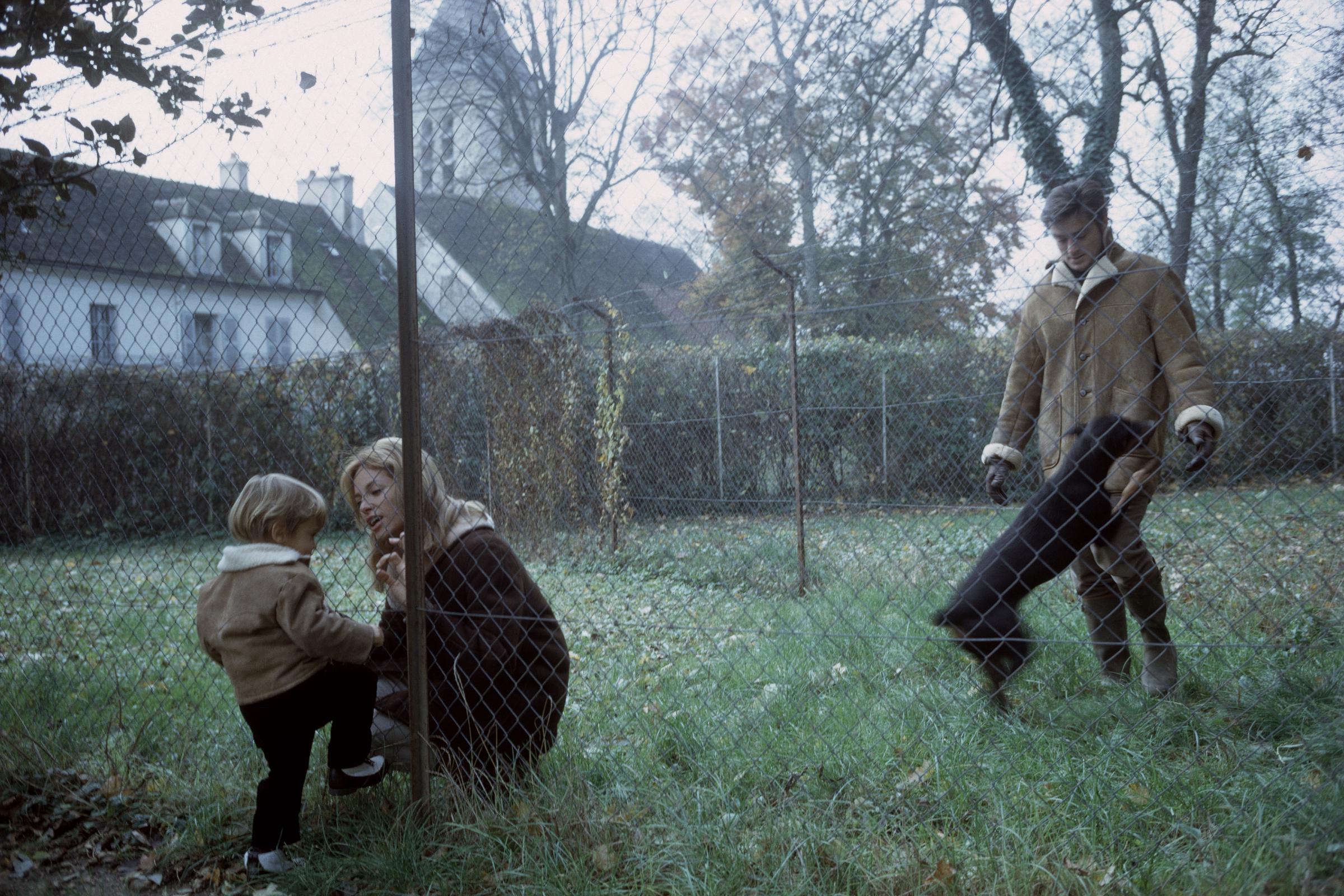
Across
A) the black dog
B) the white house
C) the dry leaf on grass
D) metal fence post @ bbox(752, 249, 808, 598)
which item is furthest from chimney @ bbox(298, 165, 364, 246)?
metal fence post @ bbox(752, 249, 808, 598)

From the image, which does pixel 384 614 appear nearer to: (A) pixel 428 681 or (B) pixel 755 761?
(A) pixel 428 681

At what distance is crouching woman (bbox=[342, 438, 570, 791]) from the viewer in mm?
2635

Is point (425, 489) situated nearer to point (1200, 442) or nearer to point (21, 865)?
point (21, 865)

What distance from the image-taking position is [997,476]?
2867 mm

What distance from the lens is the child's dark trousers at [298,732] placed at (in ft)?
8.43

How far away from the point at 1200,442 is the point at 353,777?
2.36 meters

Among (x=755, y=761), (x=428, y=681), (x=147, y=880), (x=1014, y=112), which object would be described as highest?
(x=1014, y=112)

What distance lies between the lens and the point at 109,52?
297cm

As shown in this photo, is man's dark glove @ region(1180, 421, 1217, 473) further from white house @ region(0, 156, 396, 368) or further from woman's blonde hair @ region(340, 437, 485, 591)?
white house @ region(0, 156, 396, 368)

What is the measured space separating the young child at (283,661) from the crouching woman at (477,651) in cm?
12

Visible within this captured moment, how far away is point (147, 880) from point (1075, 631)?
3.40 meters

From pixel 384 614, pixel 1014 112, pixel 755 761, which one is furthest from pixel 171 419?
pixel 1014 112

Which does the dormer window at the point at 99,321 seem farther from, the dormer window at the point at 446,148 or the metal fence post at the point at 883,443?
the metal fence post at the point at 883,443

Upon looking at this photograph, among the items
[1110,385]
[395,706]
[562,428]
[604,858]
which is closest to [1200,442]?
[1110,385]
